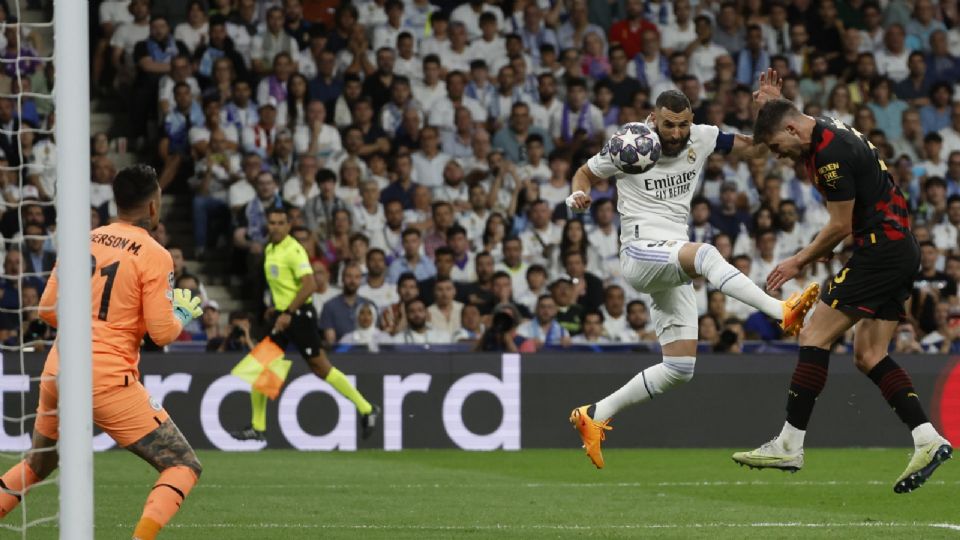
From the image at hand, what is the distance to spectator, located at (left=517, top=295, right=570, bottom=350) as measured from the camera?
16406mm

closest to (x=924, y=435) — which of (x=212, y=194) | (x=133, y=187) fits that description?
(x=133, y=187)

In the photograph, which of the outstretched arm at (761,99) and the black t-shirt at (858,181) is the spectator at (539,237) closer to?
the outstretched arm at (761,99)

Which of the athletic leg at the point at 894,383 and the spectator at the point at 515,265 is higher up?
the spectator at the point at 515,265

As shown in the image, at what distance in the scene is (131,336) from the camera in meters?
7.15

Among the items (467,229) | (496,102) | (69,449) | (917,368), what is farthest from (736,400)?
(69,449)

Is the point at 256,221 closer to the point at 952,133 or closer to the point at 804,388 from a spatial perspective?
the point at 952,133

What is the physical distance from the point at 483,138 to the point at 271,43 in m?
2.87

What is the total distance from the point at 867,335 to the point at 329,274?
904 centimetres

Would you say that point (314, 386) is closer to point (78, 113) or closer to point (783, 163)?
point (783, 163)

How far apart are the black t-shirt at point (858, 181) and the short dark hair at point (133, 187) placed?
3630 mm

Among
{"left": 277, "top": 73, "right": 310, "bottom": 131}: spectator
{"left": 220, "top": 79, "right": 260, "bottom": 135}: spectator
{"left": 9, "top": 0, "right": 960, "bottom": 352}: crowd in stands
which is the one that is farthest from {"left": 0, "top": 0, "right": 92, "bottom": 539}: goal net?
{"left": 277, "top": 73, "right": 310, "bottom": 131}: spectator

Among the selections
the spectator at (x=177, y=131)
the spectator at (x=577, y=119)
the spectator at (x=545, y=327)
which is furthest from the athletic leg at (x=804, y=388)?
the spectator at (x=177, y=131)

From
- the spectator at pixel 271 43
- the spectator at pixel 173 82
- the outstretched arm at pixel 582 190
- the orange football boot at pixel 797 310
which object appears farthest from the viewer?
the spectator at pixel 271 43

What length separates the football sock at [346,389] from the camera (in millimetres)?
14781
